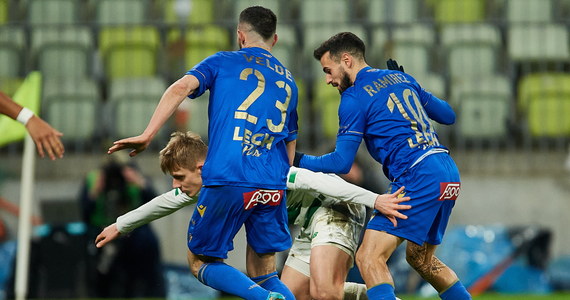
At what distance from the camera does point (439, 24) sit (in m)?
12.3

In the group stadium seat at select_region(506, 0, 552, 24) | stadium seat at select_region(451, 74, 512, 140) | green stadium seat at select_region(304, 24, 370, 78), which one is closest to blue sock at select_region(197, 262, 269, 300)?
stadium seat at select_region(451, 74, 512, 140)

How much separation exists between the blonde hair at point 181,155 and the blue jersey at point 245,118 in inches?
9.6

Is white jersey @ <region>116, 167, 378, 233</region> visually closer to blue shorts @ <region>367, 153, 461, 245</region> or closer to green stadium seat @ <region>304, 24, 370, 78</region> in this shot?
blue shorts @ <region>367, 153, 461, 245</region>

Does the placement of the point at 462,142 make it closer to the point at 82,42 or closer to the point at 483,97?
the point at 483,97

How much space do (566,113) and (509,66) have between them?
92 centimetres

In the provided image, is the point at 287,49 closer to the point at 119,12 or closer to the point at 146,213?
the point at 119,12

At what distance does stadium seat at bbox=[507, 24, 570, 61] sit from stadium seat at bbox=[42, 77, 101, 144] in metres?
5.05

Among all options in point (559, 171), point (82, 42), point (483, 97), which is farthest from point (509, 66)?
point (82, 42)

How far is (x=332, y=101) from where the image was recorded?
37.8 ft

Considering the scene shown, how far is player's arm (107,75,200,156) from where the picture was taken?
5.42 m

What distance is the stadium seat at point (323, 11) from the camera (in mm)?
12703

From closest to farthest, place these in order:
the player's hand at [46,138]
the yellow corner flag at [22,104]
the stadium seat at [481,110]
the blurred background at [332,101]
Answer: the player's hand at [46,138] < the yellow corner flag at [22,104] < the blurred background at [332,101] < the stadium seat at [481,110]

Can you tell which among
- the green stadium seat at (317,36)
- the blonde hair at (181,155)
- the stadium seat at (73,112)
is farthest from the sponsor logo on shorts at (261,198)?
the green stadium seat at (317,36)

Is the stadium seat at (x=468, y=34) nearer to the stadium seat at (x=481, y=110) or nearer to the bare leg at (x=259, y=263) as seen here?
the stadium seat at (x=481, y=110)
